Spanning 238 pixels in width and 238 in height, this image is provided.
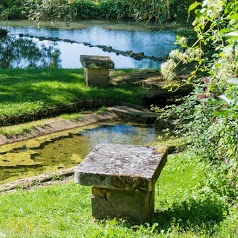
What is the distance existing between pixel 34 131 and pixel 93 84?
391cm

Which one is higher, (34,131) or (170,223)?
(170,223)

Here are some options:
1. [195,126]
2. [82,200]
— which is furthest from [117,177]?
[195,126]

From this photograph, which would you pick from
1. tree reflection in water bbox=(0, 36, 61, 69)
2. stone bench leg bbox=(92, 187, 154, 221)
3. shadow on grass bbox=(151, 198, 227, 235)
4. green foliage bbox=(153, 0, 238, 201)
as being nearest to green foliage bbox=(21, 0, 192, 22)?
tree reflection in water bbox=(0, 36, 61, 69)

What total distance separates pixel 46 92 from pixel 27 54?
33.0 feet

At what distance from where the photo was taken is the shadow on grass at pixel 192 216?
4750 millimetres

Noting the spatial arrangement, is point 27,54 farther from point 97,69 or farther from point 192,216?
point 192,216

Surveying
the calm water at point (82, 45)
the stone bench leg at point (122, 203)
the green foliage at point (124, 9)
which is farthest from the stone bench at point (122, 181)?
the calm water at point (82, 45)

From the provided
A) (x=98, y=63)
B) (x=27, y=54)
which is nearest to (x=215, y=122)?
(x=98, y=63)

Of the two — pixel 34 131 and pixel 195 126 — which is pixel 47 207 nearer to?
pixel 195 126

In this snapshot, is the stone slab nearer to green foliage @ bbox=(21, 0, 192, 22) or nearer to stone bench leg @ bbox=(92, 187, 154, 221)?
green foliage @ bbox=(21, 0, 192, 22)

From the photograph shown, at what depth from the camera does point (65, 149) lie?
35.5 ft

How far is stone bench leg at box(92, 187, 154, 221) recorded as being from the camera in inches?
201

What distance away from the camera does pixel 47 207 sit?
20.3 feet

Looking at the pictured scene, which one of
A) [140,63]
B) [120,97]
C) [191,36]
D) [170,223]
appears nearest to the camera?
[170,223]
